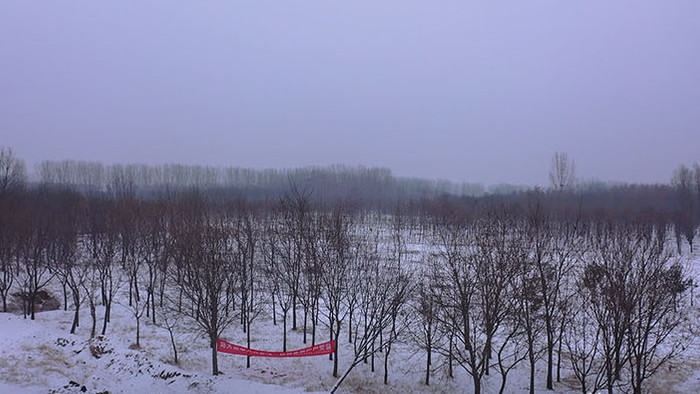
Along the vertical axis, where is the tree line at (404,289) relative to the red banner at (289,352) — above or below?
above

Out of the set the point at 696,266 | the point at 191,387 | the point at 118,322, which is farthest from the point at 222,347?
the point at 696,266

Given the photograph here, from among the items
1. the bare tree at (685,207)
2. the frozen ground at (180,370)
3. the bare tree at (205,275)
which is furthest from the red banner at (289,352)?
the bare tree at (685,207)

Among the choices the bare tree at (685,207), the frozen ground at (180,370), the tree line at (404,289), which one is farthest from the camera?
the bare tree at (685,207)

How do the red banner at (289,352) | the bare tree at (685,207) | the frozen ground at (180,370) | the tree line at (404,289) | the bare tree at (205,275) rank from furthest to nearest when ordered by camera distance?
the bare tree at (685,207)
the red banner at (289,352)
the bare tree at (205,275)
the frozen ground at (180,370)
the tree line at (404,289)

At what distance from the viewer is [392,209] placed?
79.2 m

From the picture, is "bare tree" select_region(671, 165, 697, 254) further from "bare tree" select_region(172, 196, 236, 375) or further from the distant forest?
"bare tree" select_region(172, 196, 236, 375)

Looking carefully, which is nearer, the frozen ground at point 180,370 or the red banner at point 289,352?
the frozen ground at point 180,370

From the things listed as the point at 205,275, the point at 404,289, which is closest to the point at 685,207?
the point at 404,289

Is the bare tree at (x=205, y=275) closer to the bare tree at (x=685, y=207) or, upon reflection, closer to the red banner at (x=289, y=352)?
the red banner at (x=289, y=352)

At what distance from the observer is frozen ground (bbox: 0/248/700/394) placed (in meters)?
15.6

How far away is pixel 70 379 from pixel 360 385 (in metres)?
10.8

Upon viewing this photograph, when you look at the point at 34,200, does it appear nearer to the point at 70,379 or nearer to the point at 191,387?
the point at 70,379

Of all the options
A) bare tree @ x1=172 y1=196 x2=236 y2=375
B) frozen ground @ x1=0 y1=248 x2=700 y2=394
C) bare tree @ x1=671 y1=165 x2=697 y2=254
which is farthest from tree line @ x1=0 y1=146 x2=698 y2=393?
bare tree @ x1=671 y1=165 x2=697 y2=254

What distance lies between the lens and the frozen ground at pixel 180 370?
1559 centimetres
